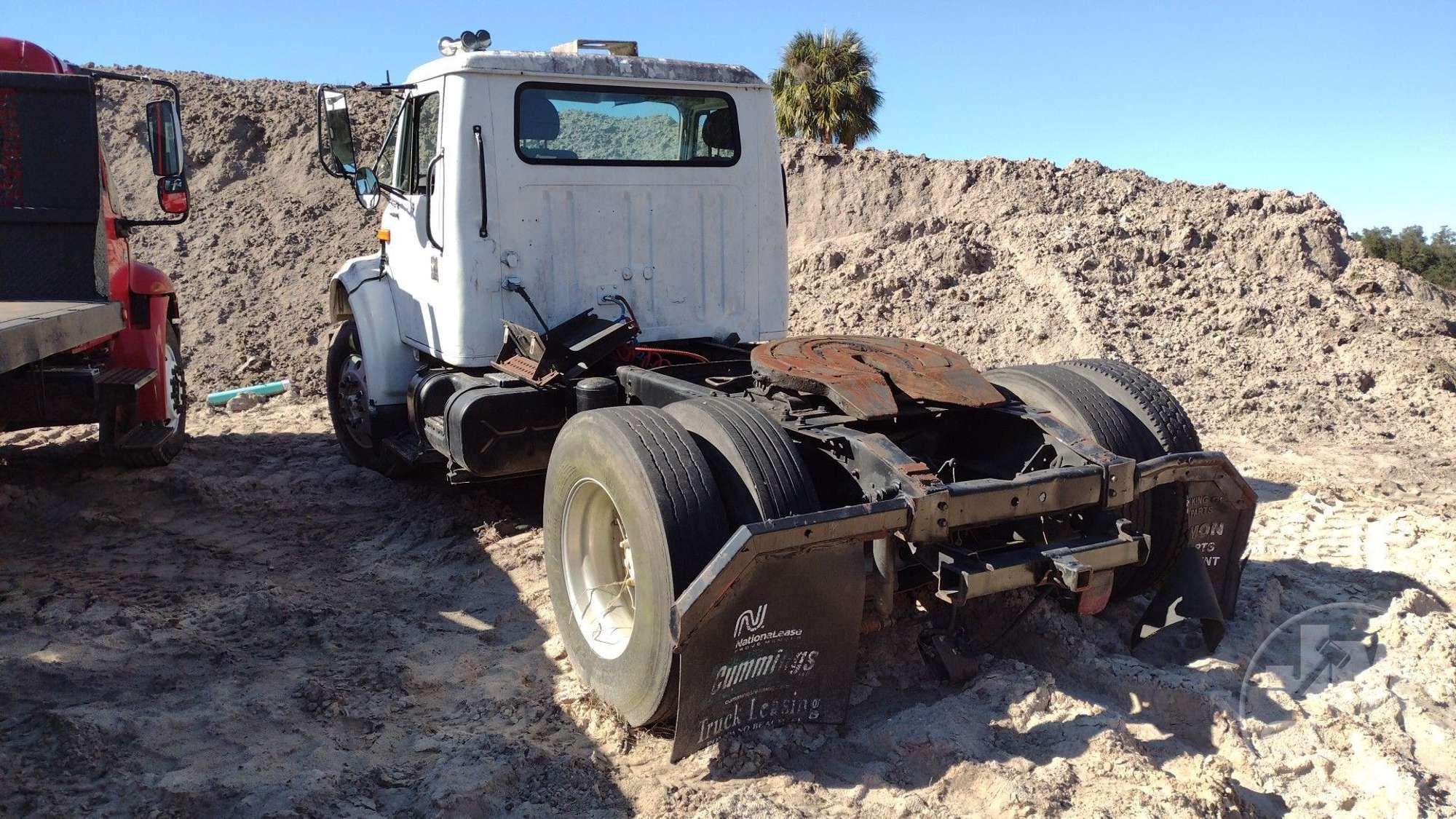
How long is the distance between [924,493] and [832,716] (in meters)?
0.82

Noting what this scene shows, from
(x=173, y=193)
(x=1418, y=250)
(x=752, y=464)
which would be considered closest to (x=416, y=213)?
(x=173, y=193)

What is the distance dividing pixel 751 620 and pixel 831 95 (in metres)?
22.0

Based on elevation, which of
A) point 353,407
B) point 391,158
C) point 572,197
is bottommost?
point 353,407

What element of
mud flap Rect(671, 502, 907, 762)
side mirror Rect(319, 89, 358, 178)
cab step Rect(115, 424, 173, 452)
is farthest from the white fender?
mud flap Rect(671, 502, 907, 762)

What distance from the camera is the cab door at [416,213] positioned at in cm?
583

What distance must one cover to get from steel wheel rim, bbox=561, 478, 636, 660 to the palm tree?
67.8ft

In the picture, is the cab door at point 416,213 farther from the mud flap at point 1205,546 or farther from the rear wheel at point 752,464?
the mud flap at point 1205,546

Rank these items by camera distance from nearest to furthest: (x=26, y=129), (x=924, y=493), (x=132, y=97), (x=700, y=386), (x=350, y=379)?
(x=924, y=493) → (x=700, y=386) → (x=26, y=129) → (x=350, y=379) → (x=132, y=97)

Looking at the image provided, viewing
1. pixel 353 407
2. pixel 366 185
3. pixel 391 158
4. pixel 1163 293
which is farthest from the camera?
pixel 1163 293

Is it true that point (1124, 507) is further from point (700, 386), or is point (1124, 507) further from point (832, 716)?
point (700, 386)

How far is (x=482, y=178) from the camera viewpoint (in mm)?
5516

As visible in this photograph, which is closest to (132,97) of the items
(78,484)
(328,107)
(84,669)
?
(78,484)

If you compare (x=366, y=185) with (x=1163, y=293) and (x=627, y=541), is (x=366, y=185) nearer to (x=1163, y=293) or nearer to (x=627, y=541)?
(x=627, y=541)

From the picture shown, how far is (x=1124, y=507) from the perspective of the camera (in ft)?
13.9
